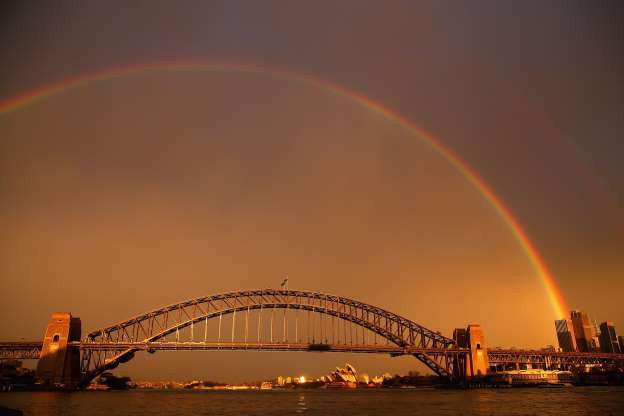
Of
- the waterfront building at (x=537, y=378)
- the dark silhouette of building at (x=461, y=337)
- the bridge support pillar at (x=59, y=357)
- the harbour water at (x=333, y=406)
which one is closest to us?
the harbour water at (x=333, y=406)

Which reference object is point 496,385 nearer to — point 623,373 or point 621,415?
point 623,373

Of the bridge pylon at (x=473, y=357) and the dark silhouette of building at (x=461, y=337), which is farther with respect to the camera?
the dark silhouette of building at (x=461, y=337)

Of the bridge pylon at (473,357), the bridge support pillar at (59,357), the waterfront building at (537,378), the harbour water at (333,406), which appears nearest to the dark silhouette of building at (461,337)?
the bridge pylon at (473,357)

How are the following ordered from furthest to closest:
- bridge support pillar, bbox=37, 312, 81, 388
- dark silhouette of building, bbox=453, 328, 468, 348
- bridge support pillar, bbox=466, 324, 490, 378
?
dark silhouette of building, bbox=453, 328, 468, 348, bridge support pillar, bbox=466, 324, 490, 378, bridge support pillar, bbox=37, 312, 81, 388

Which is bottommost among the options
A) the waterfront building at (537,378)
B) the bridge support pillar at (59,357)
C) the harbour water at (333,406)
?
the waterfront building at (537,378)

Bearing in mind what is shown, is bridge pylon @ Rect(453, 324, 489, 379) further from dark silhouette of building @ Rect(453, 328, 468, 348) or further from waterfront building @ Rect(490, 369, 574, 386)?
waterfront building @ Rect(490, 369, 574, 386)

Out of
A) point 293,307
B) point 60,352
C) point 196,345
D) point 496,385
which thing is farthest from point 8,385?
point 496,385

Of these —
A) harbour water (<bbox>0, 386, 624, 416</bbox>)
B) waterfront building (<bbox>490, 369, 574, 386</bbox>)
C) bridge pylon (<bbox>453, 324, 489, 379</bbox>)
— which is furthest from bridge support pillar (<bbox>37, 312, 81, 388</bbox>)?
waterfront building (<bbox>490, 369, 574, 386</bbox>)

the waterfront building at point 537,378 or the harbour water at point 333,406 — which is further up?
the harbour water at point 333,406

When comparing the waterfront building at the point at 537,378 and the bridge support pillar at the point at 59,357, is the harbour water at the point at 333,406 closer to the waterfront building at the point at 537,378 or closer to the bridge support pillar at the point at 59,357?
the bridge support pillar at the point at 59,357
